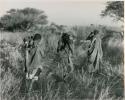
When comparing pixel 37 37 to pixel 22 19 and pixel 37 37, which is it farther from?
pixel 22 19

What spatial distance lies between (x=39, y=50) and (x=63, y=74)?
200mm

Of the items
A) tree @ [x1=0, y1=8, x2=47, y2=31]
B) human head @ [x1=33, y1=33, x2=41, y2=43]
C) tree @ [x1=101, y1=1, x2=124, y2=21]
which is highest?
tree @ [x1=101, y1=1, x2=124, y2=21]

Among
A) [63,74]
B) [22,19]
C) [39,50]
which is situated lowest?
[63,74]

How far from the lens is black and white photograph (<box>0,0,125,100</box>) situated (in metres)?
3.45

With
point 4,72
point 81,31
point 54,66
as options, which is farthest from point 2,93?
point 81,31

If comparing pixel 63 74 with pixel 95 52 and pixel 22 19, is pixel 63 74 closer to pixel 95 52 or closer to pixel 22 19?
pixel 95 52

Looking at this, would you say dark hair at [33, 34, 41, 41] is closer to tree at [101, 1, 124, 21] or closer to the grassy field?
the grassy field

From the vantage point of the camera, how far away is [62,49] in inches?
137

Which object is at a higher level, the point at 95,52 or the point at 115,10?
the point at 115,10

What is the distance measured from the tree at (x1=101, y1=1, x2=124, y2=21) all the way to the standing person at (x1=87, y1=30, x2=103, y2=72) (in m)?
0.13

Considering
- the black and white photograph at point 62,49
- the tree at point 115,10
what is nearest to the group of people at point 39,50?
the black and white photograph at point 62,49

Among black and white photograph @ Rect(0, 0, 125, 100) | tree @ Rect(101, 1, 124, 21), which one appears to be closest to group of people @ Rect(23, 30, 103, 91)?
black and white photograph @ Rect(0, 0, 125, 100)

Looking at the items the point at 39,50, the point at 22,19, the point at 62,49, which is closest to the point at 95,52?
the point at 62,49

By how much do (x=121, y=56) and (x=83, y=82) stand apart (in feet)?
0.90
